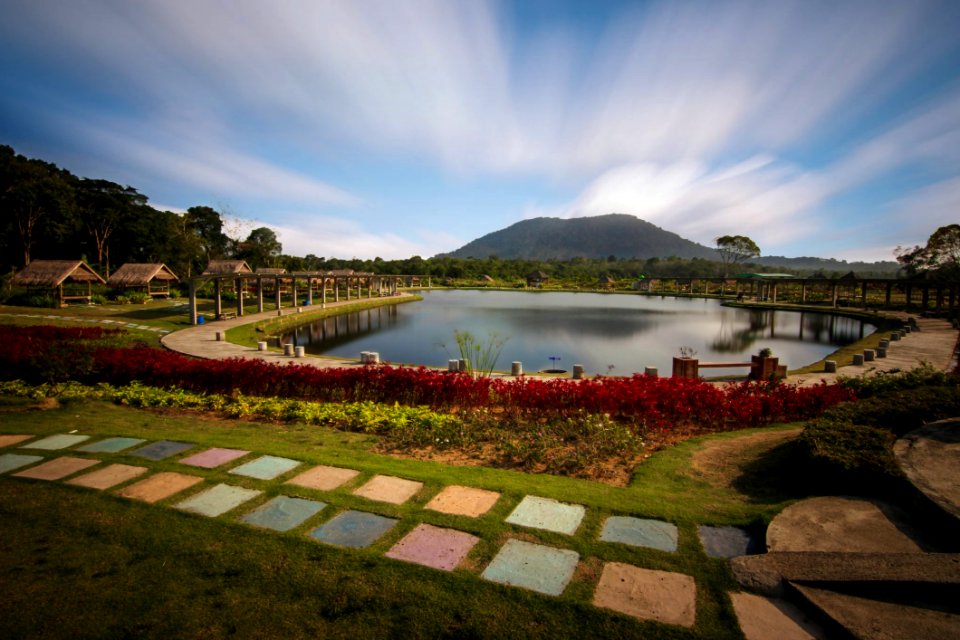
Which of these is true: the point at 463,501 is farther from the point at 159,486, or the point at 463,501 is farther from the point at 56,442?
the point at 56,442

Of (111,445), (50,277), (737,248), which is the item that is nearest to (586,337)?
(111,445)

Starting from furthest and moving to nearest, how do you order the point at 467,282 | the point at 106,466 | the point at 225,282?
the point at 467,282
the point at 225,282
the point at 106,466

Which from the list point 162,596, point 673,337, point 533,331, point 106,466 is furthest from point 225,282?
point 162,596

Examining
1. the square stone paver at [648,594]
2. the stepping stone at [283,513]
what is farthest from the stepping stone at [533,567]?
the stepping stone at [283,513]

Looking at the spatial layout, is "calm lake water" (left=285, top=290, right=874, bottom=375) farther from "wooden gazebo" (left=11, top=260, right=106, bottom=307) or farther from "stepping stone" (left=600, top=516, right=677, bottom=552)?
"wooden gazebo" (left=11, top=260, right=106, bottom=307)

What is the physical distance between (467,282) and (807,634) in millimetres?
72628

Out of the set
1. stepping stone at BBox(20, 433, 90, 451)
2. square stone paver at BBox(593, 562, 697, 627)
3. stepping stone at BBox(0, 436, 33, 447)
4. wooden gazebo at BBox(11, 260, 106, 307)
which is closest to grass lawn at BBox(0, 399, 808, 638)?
square stone paver at BBox(593, 562, 697, 627)

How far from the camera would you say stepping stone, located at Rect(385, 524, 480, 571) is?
2797 millimetres

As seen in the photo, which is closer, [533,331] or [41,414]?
[41,414]

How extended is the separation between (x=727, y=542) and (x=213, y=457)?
4423 millimetres

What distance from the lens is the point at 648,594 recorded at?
8.22 ft

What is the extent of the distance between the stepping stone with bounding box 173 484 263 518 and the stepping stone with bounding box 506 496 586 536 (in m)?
2.08

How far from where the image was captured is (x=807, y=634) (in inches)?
87.9

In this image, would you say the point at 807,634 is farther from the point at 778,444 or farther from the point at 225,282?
the point at 225,282
